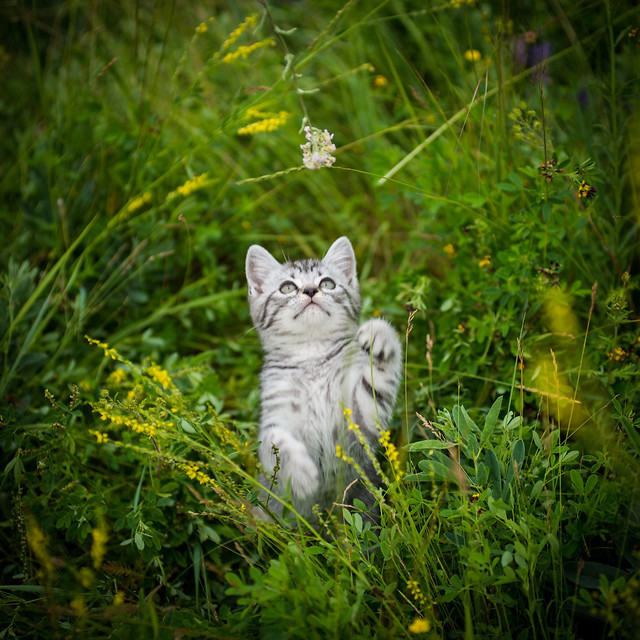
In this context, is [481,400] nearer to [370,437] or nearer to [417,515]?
[370,437]

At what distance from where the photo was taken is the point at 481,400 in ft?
6.67

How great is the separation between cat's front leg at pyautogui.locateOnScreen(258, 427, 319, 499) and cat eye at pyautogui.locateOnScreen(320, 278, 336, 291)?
2.01 feet

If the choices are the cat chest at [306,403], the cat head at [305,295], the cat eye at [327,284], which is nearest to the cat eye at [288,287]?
the cat head at [305,295]

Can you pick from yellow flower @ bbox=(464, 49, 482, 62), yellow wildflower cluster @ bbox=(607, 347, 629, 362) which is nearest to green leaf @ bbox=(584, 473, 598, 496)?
yellow wildflower cluster @ bbox=(607, 347, 629, 362)

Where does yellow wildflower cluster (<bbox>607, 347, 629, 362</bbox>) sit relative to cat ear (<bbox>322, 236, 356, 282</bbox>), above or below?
below

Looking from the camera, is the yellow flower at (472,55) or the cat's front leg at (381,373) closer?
the cat's front leg at (381,373)

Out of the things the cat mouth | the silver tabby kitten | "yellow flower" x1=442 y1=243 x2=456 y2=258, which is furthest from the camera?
"yellow flower" x1=442 y1=243 x2=456 y2=258

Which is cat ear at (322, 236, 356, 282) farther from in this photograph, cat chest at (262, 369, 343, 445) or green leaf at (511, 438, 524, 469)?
green leaf at (511, 438, 524, 469)

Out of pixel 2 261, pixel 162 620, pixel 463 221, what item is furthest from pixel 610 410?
pixel 2 261

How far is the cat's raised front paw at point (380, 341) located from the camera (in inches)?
68.1

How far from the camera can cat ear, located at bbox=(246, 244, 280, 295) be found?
208cm

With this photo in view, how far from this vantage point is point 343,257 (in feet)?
6.95

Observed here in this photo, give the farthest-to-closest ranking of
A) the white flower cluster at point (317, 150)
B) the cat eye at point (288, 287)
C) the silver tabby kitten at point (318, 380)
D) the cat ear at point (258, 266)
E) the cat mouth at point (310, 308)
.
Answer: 1. the cat ear at point (258, 266)
2. the cat eye at point (288, 287)
3. the cat mouth at point (310, 308)
4. the silver tabby kitten at point (318, 380)
5. the white flower cluster at point (317, 150)

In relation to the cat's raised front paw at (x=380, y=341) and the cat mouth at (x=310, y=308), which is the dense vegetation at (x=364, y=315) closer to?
the cat's raised front paw at (x=380, y=341)
